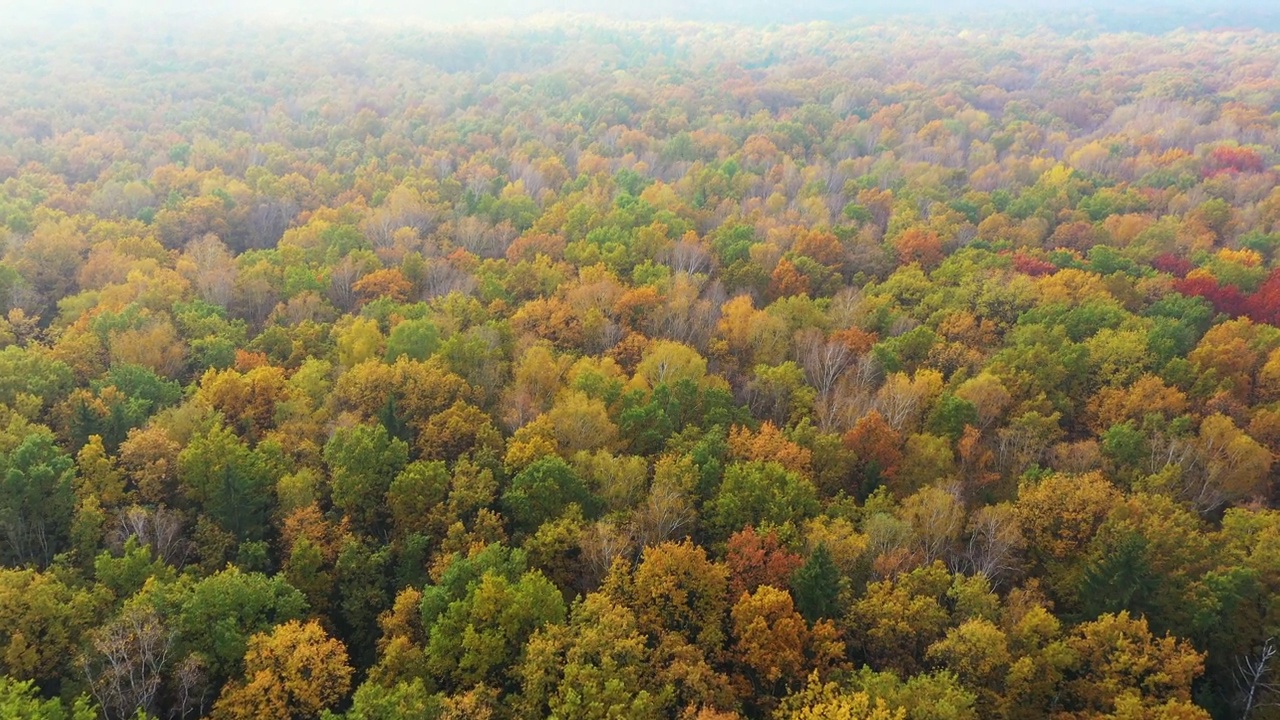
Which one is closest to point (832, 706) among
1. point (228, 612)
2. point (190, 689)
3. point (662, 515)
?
point (662, 515)

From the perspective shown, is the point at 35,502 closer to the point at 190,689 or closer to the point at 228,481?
the point at 228,481

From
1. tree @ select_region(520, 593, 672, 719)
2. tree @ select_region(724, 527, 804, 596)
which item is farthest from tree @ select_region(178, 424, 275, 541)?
tree @ select_region(724, 527, 804, 596)

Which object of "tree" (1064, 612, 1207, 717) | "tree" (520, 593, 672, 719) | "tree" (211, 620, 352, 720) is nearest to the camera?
"tree" (520, 593, 672, 719)

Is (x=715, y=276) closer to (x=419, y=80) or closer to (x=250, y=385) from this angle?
(x=250, y=385)

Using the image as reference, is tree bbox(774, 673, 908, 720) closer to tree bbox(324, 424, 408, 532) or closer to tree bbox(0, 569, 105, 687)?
tree bbox(324, 424, 408, 532)

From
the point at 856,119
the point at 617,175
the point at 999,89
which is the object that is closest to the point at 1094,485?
the point at 617,175

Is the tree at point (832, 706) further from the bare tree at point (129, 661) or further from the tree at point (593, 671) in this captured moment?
the bare tree at point (129, 661)
